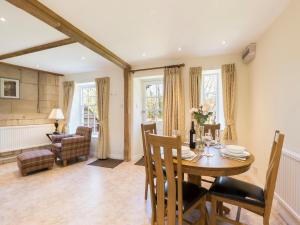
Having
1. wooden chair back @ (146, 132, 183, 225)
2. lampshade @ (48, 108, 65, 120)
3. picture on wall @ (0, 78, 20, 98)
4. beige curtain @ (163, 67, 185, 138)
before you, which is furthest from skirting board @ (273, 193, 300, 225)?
picture on wall @ (0, 78, 20, 98)

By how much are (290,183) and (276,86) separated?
1247 millimetres

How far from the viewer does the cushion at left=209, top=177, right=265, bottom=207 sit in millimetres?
1453

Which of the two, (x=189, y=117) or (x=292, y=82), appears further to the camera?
(x=189, y=117)

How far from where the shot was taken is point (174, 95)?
11.8ft

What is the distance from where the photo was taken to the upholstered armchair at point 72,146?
3.67 m

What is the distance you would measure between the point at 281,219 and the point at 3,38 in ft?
15.7

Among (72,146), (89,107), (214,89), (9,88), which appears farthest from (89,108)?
(214,89)

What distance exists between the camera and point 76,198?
234 centimetres

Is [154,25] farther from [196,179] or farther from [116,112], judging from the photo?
[116,112]

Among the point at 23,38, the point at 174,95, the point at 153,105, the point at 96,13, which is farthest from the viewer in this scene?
the point at 153,105

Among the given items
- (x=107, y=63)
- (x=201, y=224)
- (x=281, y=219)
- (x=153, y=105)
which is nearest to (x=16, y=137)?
(x=107, y=63)

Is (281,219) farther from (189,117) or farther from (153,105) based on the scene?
(153,105)

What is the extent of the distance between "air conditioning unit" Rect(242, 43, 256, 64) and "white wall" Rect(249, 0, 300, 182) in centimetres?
8

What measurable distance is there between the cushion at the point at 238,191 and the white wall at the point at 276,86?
71 cm
